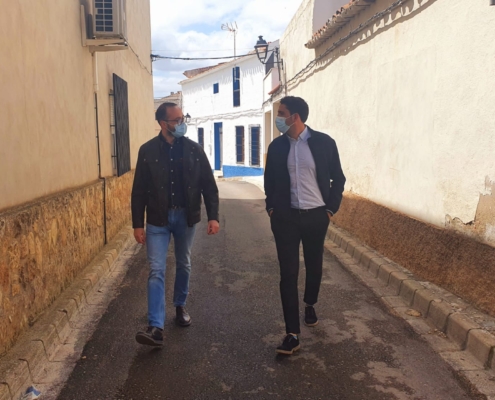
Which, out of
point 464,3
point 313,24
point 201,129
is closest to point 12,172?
point 464,3

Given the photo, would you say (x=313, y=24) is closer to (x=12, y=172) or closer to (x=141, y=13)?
(x=141, y=13)

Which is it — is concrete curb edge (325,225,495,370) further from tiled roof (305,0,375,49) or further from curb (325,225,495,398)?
tiled roof (305,0,375,49)

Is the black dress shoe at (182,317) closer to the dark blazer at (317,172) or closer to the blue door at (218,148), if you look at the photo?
the dark blazer at (317,172)

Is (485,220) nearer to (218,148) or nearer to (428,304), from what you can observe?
(428,304)

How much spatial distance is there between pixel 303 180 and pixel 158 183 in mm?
1158

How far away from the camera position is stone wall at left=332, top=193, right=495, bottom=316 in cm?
396

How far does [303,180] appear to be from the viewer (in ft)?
12.0

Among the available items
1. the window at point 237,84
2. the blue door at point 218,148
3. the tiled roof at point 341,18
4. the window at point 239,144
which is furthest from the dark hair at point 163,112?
the blue door at point 218,148

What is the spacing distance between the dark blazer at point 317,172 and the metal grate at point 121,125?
4.84m

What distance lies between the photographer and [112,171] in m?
7.92

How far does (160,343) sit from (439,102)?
3680 millimetres

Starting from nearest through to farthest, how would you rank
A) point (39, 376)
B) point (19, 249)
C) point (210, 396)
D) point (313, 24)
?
point (210, 396)
point (39, 376)
point (19, 249)
point (313, 24)

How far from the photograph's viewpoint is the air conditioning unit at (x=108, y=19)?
6.04m

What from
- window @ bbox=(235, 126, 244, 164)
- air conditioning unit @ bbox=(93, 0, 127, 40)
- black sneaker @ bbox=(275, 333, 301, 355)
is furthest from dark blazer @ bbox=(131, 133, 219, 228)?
window @ bbox=(235, 126, 244, 164)
